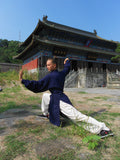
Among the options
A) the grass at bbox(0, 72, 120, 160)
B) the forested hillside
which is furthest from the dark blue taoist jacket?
the forested hillside

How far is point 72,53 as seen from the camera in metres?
14.1

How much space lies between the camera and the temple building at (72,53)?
1100 cm

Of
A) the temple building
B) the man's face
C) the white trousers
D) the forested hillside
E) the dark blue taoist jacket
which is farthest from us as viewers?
the forested hillside

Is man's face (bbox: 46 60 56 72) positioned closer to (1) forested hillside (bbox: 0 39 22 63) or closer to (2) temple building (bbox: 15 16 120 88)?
(2) temple building (bbox: 15 16 120 88)

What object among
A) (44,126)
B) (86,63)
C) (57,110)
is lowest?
(44,126)

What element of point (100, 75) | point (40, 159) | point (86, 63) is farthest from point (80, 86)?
point (40, 159)

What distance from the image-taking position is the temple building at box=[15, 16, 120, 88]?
11.0m

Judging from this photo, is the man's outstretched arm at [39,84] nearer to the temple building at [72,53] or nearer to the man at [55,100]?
the man at [55,100]

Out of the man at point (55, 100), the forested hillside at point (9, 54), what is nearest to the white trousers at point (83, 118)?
the man at point (55, 100)

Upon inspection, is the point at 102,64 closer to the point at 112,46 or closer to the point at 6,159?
the point at 112,46

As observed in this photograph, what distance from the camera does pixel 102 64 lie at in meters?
16.9

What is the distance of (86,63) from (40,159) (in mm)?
15107

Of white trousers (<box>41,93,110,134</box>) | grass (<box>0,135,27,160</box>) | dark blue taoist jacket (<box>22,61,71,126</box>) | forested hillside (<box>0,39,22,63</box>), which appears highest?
forested hillside (<box>0,39,22,63</box>)

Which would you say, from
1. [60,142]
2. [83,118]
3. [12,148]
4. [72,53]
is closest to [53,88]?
[83,118]
